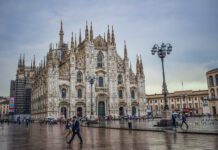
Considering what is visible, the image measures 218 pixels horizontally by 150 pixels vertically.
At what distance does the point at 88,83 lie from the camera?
166 ft

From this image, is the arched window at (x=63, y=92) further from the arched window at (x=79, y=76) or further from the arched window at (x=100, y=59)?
the arched window at (x=100, y=59)

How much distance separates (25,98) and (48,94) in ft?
109

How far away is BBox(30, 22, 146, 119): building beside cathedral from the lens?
47344 millimetres

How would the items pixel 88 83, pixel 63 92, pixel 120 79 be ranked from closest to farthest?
pixel 63 92, pixel 88 83, pixel 120 79

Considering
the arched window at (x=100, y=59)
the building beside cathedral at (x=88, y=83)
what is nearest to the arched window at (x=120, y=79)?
the building beside cathedral at (x=88, y=83)

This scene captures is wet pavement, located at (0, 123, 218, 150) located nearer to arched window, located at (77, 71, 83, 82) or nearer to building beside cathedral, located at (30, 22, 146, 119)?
building beside cathedral, located at (30, 22, 146, 119)

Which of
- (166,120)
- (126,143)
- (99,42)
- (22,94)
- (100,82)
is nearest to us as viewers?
(126,143)

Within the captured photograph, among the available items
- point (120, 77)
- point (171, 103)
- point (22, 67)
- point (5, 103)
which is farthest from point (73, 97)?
point (5, 103)

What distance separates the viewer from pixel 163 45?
78.7 ft

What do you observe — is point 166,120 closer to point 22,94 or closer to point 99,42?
point 99,42

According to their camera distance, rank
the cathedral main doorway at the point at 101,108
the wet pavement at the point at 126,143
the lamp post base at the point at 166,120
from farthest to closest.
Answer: the cathedral main doorway at the point at 101,108
the lamp post base at the point at 166,120
the wet pavement at the point at 126,143

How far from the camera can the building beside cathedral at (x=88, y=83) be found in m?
47.3

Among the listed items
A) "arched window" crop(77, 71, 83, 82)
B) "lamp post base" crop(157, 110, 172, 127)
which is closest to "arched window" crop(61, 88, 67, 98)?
"arched window" crop(77, 71, 83, 82)

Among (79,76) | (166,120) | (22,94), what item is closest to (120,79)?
(79,76)
